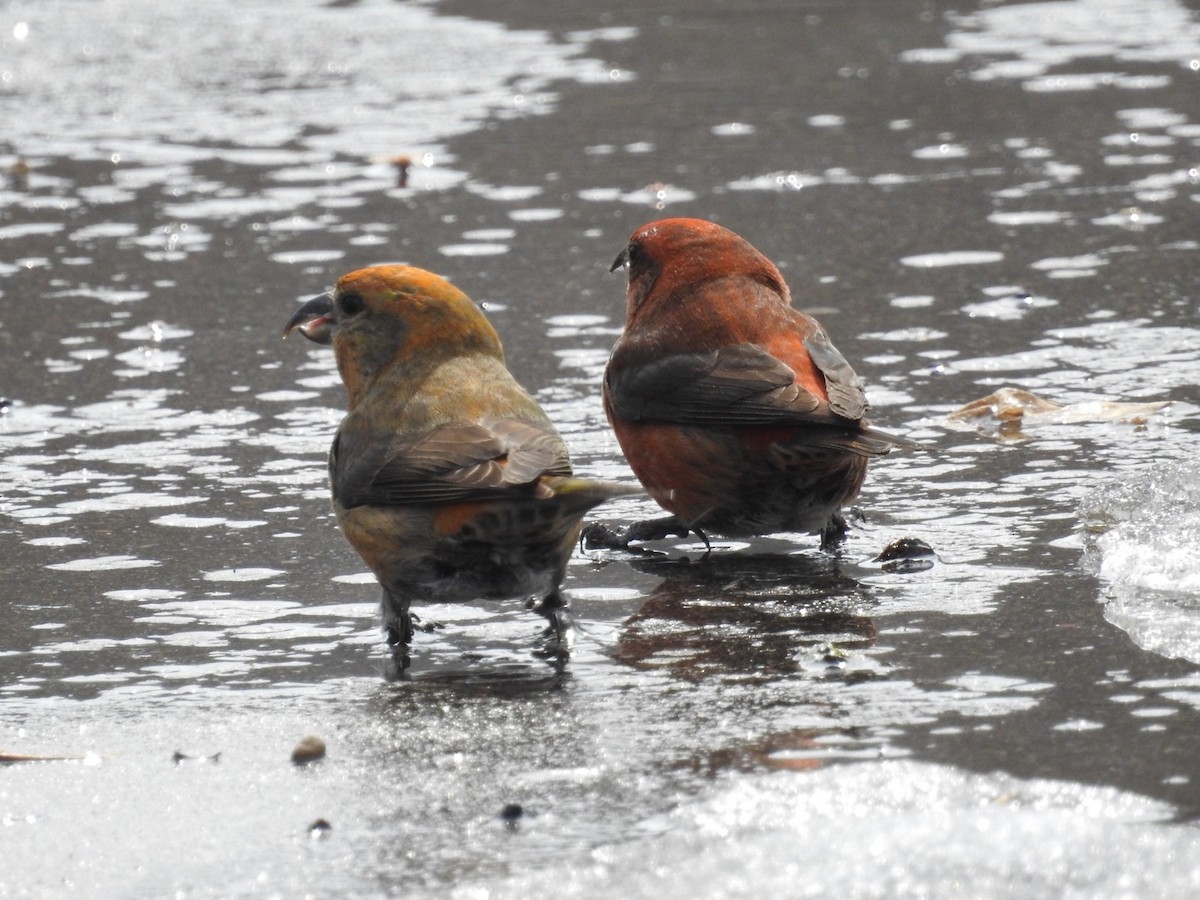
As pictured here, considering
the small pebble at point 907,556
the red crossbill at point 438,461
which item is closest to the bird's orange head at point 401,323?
the red crossbill at point 438,461

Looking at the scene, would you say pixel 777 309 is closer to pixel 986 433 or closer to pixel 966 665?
pixel 986 433

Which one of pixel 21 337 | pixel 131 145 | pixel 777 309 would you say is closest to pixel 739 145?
pixel 131 145

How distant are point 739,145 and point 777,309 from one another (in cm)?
593

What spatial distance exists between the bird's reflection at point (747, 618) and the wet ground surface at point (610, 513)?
2cm

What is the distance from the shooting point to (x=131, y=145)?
40.2 ft

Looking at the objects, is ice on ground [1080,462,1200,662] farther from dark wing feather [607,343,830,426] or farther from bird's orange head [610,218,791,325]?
bird's orange head [610,218,791,325]

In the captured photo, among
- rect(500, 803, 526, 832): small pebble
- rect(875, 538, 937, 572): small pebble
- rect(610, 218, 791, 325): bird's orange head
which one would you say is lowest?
rect(875, 538, 937, 572): small pebble

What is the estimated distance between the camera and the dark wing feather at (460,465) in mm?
4566


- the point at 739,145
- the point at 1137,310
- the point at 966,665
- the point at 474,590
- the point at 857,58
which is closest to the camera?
the point at 966,665

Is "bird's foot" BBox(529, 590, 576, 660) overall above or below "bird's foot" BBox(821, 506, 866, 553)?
above

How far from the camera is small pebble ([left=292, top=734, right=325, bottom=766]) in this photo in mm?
4168

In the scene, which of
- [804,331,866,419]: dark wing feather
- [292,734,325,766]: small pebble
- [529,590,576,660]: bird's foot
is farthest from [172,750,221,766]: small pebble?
[804,331,866,419]: dark wing feather

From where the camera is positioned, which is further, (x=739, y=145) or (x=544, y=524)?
(x=739, y=145)

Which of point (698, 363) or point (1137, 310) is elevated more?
point (698, 363)
